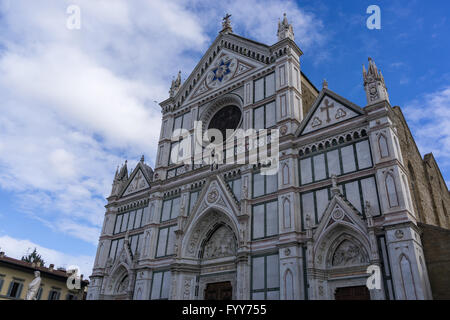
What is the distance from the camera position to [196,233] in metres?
22.7

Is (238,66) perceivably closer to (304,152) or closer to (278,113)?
(278,113)

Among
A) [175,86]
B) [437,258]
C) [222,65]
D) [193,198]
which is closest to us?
[437,258]

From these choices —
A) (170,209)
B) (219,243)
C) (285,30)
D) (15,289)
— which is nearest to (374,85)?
(285,30)

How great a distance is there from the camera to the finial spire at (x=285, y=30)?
24281 millimetres

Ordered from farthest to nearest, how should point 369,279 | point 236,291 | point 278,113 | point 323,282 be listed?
point 278,113 < point 236,291 < point 323,282 < point 369,279

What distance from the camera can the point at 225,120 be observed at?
2594 centimetres

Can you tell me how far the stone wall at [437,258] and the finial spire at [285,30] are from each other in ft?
47.8

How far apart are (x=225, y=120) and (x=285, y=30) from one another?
7.17 m

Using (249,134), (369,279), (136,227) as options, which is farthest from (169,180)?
(369,279)

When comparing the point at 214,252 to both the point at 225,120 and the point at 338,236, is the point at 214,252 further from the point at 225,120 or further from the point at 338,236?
the point at 225,120

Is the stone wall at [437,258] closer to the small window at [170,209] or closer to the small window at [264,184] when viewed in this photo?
the small window at [264,184]

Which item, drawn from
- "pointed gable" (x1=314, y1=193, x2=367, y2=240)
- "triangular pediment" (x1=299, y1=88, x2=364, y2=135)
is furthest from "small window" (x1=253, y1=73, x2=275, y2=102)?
"pointed gable" (x1=314, y1=193, x2=367, y2=240)
